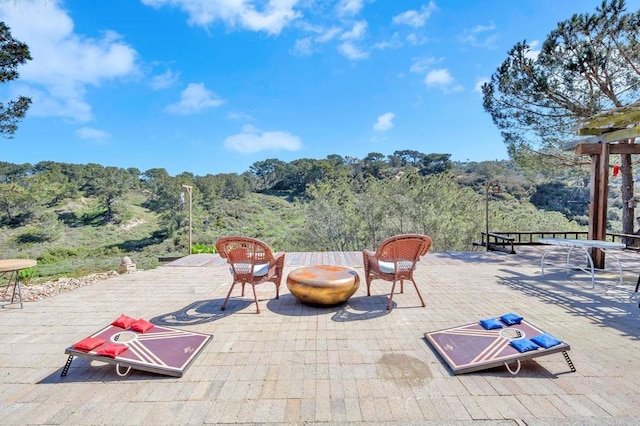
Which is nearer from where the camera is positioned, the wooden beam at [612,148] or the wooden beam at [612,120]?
the wooden beam at [612,120]

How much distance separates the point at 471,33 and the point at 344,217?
6.76m

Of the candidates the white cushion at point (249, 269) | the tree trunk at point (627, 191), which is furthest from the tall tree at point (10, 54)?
the tree trunk at point (627, 191)

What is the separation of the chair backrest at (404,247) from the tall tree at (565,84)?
17.4ft

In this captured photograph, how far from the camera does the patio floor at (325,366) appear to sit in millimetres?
1676

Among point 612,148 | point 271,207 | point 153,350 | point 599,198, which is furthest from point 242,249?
point 271,207

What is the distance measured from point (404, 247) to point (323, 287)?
3.17 feet

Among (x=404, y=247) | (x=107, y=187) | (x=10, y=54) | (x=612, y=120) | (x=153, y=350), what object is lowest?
(x=153, y=350)

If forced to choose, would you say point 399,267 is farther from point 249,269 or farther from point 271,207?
point 271,207

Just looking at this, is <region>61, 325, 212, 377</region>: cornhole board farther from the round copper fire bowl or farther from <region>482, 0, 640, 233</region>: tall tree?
<region>482, 0, 640, 233</region>: tall tree

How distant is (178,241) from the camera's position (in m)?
21.9

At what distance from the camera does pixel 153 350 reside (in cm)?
223

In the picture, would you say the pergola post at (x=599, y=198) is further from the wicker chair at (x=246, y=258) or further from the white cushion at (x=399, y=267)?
the wicker chair at (x=246, y=258)

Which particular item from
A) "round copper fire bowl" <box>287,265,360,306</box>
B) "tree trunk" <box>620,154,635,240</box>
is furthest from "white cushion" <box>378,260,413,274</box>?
"tree trunk" <box>620,154,635,240</box>

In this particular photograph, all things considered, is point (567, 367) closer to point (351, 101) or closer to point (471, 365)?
point (471, 365)
